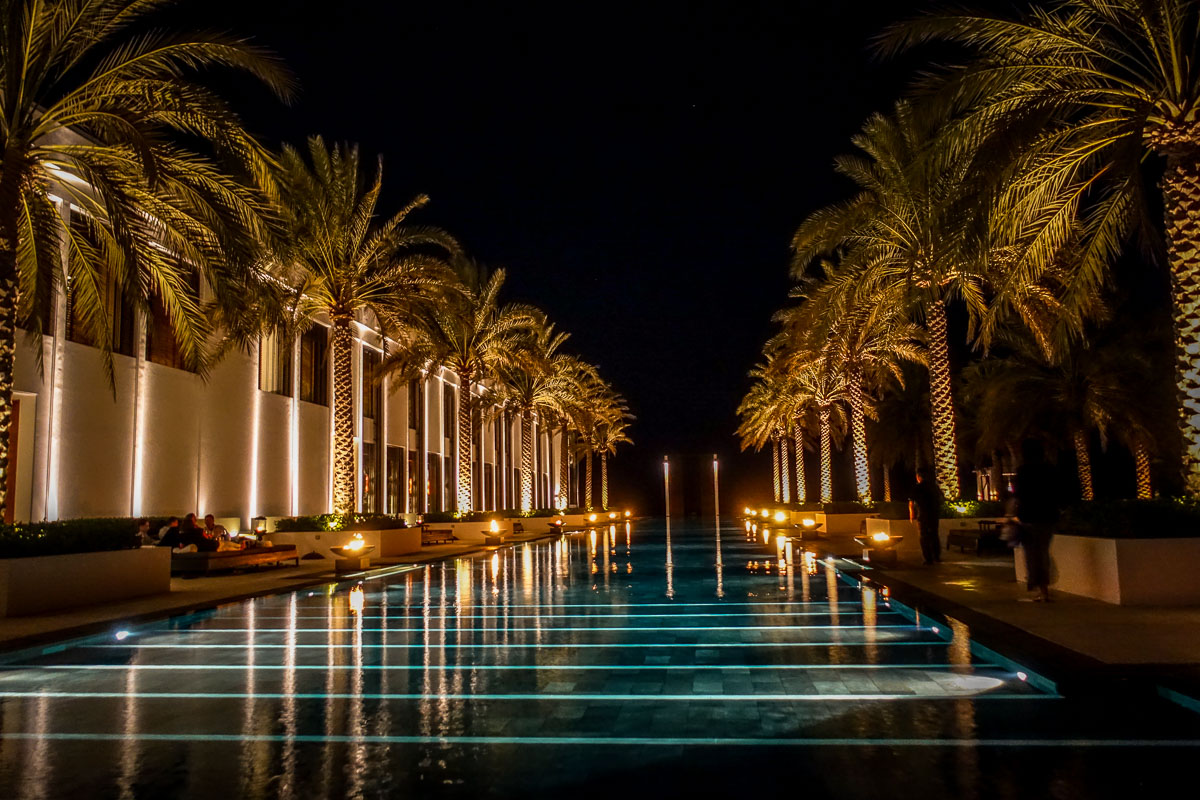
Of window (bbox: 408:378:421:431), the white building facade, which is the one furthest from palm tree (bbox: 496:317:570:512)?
window (bbox: 408:378:421:431)

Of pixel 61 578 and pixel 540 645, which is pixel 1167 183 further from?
pixel 61 578

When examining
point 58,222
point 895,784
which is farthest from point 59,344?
point 895,784

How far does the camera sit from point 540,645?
9203 mm

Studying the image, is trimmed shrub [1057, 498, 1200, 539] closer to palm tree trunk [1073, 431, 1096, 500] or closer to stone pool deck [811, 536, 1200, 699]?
stone pool deck [811, 536, 1200, 699]

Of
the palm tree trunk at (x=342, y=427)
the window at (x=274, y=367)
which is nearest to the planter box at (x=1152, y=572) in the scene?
A: the palm tree trunk at (x=342, y=427)

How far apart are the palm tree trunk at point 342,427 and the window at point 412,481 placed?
734 inches

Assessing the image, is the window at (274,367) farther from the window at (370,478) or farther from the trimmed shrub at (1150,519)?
the trimmed shrub at (1150,519)

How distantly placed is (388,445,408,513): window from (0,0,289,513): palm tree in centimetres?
2634

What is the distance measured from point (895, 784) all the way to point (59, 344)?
780 inches

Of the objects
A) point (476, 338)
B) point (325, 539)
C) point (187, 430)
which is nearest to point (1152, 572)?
point (325, 539)

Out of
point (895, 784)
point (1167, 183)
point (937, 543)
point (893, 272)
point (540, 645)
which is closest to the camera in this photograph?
point (895, 784)

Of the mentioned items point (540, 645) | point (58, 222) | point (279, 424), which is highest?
point (58, 222)

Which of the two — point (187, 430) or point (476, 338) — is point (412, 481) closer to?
point (476, 338)

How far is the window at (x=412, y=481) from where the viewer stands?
4272cm
